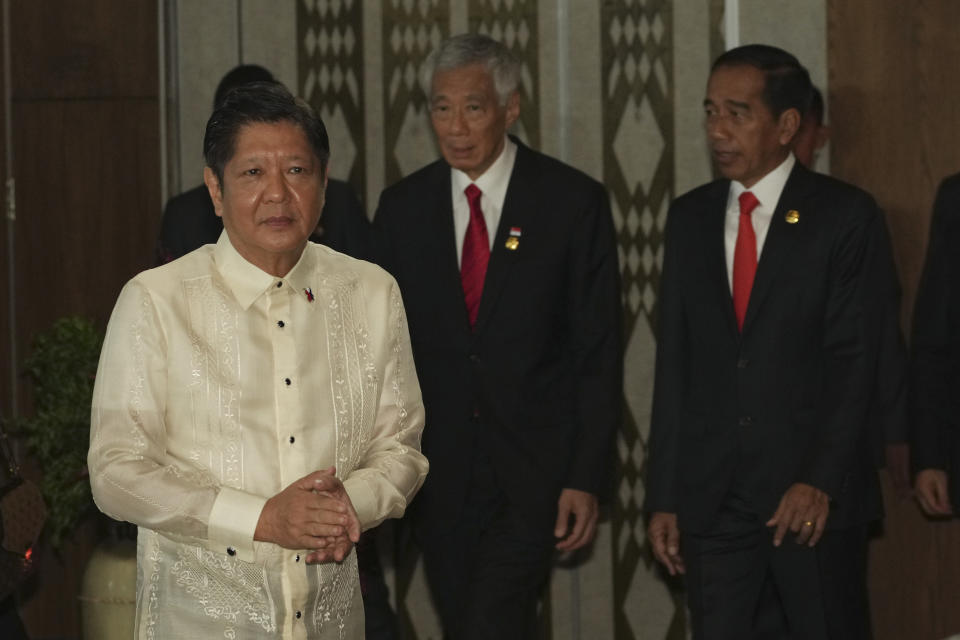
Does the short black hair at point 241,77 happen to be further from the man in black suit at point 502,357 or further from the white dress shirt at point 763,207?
the white dress shirt at point 763,207

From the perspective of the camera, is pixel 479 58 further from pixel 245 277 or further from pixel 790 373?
pixel 245 277

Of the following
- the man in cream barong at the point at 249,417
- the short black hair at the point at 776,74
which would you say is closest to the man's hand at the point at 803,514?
the short black hair at the point at 776,74

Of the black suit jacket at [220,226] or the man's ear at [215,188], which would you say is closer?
the man's ear at [215,188]

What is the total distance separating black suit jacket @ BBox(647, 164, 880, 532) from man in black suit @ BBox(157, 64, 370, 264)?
1304 millimetres

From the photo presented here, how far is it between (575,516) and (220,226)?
1.60 meters

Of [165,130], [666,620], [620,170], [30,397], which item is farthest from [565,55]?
[30,397]

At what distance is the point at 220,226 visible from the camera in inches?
204

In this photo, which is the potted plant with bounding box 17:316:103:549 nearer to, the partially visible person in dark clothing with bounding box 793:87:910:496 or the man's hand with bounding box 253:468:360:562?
the partially visible person in dark clothing with bounding box 793:87:910:496

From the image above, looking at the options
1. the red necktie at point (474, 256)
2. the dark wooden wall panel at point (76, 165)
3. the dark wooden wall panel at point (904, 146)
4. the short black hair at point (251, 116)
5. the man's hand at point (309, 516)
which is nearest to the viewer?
the man's hand at point (309, 516)

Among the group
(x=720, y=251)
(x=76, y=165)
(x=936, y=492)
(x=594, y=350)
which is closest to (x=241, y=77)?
(x=76, y=165)

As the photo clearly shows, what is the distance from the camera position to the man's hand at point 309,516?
274 cm

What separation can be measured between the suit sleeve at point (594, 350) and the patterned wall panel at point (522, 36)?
1499 millimetres

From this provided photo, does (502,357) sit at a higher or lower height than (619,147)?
lower

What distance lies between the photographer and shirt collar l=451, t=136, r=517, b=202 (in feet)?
15.8
